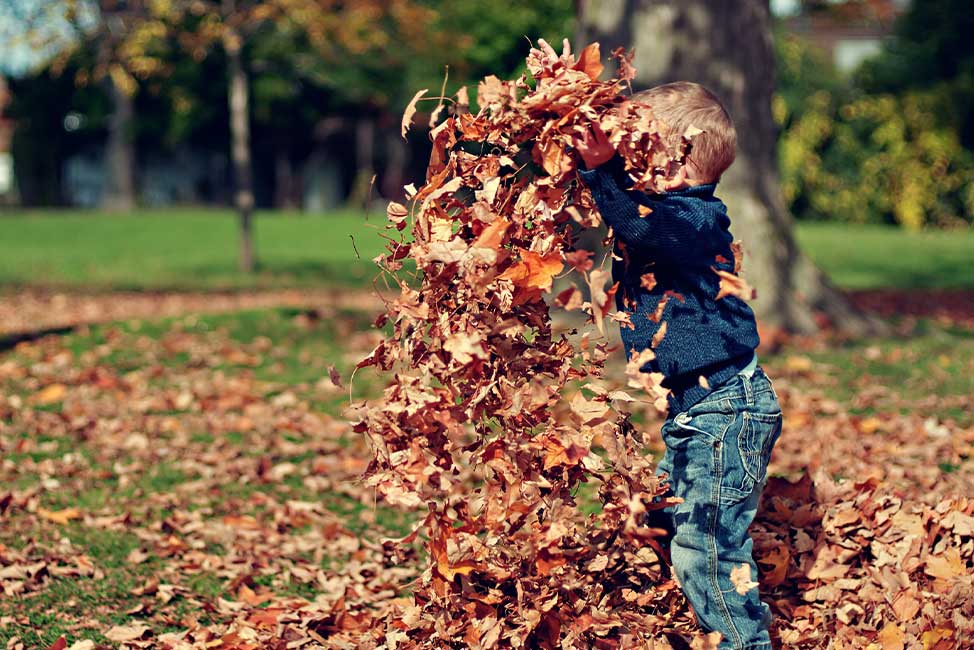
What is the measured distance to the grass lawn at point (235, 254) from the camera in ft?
51.0

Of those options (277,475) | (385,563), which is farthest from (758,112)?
(385,563)

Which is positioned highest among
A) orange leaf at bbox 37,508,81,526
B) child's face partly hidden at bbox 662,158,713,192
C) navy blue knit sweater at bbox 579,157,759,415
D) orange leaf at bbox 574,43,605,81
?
orange leaf at bbox 574,43,605,81

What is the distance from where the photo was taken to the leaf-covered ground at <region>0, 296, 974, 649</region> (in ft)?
11.8

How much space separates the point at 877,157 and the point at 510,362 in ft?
86.8

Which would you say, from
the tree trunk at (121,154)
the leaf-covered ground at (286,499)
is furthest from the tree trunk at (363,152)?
the leaf-covered ground at (286,499)

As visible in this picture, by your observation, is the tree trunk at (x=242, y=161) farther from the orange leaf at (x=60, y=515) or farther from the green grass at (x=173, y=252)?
the orange leaf at (x=60, y=515)

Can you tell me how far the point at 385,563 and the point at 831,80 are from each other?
30.4m

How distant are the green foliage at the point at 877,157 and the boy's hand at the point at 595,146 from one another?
2337cm

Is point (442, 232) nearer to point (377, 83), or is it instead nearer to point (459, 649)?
point (459, 649)

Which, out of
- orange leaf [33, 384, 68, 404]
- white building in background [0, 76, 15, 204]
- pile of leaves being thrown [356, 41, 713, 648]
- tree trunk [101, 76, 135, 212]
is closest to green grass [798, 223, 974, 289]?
orange leaf [33, 384, 68, 404]

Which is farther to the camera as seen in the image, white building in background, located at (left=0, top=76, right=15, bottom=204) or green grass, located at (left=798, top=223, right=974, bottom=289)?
white building in background, located at (left=0, top=76, right=15, bottom=204)

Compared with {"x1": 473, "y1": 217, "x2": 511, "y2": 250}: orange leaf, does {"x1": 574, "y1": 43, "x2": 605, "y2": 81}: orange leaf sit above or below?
above

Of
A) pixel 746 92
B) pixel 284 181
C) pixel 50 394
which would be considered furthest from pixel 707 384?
pixel 284 181

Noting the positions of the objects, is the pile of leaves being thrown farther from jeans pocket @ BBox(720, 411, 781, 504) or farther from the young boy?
jeans pocket @ BBox(720, 411, 781, 504)
